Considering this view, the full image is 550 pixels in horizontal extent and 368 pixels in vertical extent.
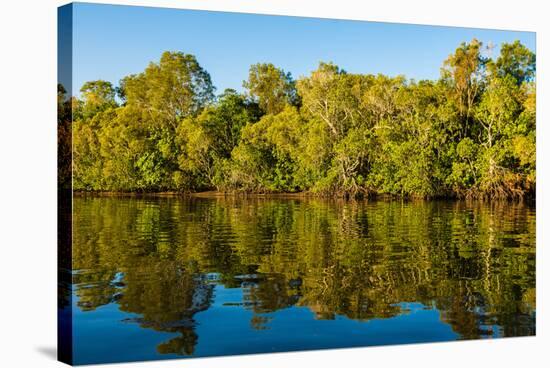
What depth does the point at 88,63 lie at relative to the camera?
7.93 meters

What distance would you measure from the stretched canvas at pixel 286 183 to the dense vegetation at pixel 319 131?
0.03 metres

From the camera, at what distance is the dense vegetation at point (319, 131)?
9.44 m

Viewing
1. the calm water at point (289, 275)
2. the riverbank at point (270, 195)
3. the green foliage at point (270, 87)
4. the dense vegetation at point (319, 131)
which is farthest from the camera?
the green foliage at point (270, 87)

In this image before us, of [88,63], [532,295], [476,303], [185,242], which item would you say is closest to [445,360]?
[476,303]

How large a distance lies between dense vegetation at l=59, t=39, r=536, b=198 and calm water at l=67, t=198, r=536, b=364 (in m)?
0.32

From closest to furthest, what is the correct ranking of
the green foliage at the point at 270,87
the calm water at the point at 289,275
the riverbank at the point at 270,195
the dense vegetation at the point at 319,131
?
the calm water at the point at 289,275, the dense vegetation at the point at 319,131, the riverbank at the point at 270,195, the green foliage at the point at 270,87

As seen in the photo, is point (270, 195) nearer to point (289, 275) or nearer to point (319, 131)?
point (319, 131)

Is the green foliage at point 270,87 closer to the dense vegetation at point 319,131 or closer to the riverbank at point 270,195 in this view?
the dense vegetation at point 319,131

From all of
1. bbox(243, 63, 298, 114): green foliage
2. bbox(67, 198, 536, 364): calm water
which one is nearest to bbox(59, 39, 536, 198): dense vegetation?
bbox(243, 63, 298, 114): green foliage

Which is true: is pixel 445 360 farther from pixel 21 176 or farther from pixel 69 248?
pixel 21 176

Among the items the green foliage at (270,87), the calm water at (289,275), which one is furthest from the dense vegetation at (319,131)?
the calm water at (289,275)

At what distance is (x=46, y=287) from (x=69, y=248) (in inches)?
65.2

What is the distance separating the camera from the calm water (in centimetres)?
824

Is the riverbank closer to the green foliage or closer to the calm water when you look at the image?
the calm water
